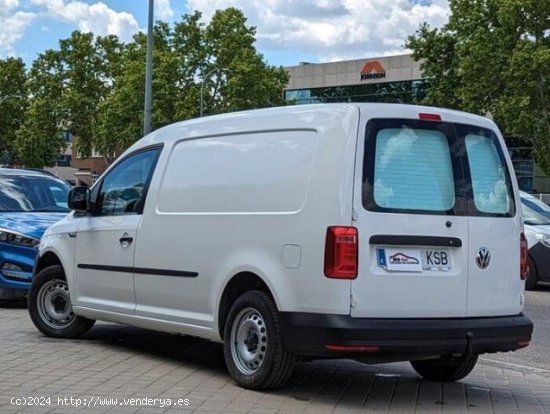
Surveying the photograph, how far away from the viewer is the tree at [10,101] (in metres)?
68.4

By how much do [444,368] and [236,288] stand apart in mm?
1853

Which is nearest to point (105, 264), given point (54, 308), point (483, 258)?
point (54, 308)

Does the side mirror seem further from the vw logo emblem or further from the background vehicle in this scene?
the background vehicle

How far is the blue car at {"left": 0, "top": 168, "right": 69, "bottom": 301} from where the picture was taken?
1016 centimetres

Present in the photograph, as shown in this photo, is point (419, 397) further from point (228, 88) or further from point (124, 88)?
point (124, 88)

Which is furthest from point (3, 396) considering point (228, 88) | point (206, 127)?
point (228, 88)

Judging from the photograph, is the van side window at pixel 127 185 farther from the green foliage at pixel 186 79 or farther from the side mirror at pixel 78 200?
the green foliage at pixel 186 79

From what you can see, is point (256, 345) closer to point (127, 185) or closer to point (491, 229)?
point (491, 229)

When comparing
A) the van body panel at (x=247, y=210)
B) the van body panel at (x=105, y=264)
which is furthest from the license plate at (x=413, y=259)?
the van body panel at (x=105, y=264)

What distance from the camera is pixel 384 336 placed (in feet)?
17.2

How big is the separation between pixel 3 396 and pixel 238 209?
207cm

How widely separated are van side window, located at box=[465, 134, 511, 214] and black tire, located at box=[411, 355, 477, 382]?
1.25m

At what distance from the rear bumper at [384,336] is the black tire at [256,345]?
0.14 m

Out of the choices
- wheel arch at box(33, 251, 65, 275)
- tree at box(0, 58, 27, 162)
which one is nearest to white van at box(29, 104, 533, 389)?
wheel arch at box(33, 251, 65, 275)
